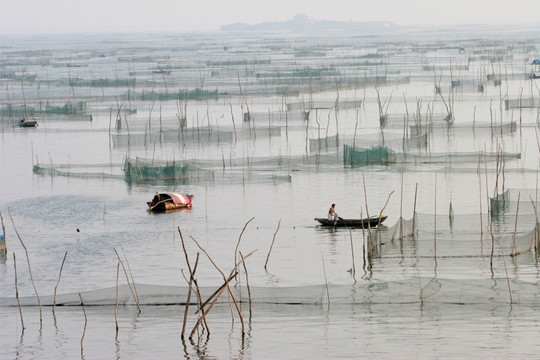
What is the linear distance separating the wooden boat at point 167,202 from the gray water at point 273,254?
0.75ft

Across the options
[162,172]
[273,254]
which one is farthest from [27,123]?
[273,254]

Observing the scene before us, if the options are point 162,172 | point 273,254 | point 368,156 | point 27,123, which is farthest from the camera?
point 27,123

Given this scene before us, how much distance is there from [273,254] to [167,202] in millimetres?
5190

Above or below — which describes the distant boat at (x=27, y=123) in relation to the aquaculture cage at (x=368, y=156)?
above

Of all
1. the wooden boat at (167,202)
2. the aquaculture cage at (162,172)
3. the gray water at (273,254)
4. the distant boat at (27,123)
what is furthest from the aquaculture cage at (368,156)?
the distant boat at (27,123)

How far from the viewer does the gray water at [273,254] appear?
13.0m

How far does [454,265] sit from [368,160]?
36.9 feet

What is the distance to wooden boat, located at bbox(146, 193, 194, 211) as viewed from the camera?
75.2 ft

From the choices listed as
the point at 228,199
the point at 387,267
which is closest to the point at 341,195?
the point at 228,199

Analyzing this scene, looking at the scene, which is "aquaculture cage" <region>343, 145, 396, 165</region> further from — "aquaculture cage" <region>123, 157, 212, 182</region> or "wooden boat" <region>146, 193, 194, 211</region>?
"wooden boat" <region>146, 193, 194, 211</region>

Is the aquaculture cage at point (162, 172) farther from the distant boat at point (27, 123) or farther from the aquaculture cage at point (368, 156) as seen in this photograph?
the distant boat at point (27, 123)

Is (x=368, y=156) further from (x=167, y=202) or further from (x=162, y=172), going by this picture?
(x=167, y=202)

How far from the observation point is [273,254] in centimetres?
1842

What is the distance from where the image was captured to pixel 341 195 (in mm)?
24219
